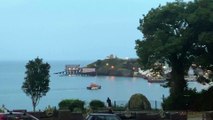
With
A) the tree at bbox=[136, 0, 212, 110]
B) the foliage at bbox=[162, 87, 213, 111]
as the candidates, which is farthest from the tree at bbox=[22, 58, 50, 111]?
the foliage at bbox=[162, 87, 213, 111]

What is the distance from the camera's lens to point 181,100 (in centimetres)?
4831

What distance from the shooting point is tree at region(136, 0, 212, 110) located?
157 feet

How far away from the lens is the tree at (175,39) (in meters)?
48.0

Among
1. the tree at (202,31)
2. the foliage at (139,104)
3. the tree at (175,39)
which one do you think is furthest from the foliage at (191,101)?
the foliage at (139,104)

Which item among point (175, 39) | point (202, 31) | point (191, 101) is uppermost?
point (202, 31)

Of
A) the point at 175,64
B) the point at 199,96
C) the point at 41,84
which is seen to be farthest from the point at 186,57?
the point at 41,84

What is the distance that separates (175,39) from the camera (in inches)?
1885

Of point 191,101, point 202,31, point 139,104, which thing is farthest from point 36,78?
point 202,31

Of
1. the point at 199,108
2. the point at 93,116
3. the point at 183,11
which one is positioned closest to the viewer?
the point at 93,116

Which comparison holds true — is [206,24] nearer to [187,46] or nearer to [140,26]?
[187,46]

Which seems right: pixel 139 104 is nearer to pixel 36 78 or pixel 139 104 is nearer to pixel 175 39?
pixel 175 39

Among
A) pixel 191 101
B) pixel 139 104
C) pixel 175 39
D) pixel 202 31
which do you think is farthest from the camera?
pixel 202 31

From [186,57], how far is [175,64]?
1167 mm

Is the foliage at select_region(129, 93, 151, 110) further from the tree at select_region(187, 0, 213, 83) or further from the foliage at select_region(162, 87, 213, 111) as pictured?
the tree at select_region(187, 0, 213, 83)
